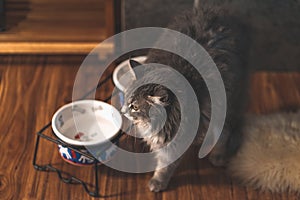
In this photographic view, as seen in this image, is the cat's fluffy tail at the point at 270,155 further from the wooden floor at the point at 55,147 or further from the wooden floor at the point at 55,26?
the wooden floor at the point at 55,26

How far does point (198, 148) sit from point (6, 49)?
3.27 ft

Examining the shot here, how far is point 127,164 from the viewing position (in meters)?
1.93

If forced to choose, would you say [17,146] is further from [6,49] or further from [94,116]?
[6,49]

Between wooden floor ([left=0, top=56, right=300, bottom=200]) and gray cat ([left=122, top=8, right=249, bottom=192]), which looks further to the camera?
wooden floor ([left=0, top=56, right=300, bottom=200])

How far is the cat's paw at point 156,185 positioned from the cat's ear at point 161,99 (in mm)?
397

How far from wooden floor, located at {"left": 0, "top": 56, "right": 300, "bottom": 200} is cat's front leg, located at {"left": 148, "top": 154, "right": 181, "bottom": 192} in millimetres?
27

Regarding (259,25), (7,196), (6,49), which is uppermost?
(259,25)

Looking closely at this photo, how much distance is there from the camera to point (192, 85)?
1.65 metres

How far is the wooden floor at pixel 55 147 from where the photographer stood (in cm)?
184

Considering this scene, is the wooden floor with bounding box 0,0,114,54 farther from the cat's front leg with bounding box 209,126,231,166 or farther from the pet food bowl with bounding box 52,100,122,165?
the cat's front leg with bounding box 209,126,231,166

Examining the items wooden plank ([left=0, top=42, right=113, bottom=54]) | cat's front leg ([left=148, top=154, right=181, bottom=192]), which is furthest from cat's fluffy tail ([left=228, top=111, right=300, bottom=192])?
wooden plank ([left=0, top=42, right=113, bottom=54])

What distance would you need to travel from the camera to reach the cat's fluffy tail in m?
1.86

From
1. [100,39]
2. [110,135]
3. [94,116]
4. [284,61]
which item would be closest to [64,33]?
[100,39]

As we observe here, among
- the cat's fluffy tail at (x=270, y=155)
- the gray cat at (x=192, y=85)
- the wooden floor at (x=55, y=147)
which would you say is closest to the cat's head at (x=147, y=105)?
the gray cat at (x=192, y=85)
